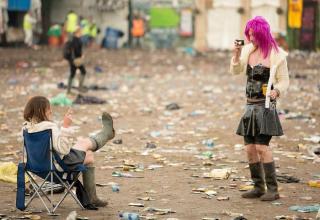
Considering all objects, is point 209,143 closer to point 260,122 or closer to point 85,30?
point 260,122

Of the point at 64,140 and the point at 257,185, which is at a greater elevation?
the point at 64,140

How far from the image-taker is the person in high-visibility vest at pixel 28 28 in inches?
1357

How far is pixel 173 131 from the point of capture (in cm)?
1204

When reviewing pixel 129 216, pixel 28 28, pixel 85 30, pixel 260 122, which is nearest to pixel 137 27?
pixel 85 30

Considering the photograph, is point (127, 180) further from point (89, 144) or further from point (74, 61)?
point (74, 61)

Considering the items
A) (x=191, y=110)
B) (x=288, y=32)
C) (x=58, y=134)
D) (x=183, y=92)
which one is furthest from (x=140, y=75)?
(x=58, y=134)

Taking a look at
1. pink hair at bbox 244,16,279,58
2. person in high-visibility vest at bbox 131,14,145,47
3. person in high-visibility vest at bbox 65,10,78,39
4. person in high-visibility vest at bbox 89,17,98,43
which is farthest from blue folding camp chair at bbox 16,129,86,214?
person in high-visibility vest at bbox 131,14,145,47

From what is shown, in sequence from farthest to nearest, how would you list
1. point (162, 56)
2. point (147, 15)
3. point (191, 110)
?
1. point (147, 15)
2. point (162, 56)
3. point (191, 110)

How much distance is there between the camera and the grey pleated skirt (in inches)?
277

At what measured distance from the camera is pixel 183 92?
59.4 ft

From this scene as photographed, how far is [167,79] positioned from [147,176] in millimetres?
13417

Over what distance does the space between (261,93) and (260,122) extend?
0.26 meters

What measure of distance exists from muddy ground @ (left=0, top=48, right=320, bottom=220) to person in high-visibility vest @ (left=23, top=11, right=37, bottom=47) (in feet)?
26.9

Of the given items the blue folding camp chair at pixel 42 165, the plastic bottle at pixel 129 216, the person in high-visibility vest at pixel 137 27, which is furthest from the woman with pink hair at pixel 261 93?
the person in high-visibility vest at pixel 137 27
